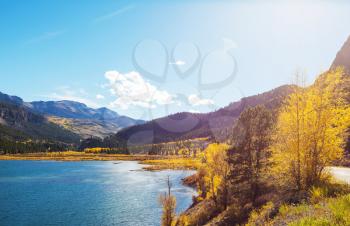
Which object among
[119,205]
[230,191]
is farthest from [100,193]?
[230,191]

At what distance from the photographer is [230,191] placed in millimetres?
49250

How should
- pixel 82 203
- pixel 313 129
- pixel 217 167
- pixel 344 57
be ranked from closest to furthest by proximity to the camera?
1. pixel 313 129
2. pixel 217 167
3. pixel 82 203
4. pixel 344 57

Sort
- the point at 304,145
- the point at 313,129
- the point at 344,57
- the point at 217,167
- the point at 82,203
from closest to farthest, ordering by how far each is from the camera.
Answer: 1. the point at 313,129
2. the point at 304,145
3. the point at 217,167
4. the point at 82,203
5. the point at 344,57

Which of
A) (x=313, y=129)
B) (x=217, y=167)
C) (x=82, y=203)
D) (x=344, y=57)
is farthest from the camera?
(x=344, y=57)

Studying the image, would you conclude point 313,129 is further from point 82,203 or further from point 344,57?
point 344,57

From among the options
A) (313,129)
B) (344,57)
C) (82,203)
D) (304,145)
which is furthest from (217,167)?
(344,57)

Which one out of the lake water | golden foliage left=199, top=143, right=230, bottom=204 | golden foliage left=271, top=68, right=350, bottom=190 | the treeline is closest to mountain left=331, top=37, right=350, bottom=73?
the lake water

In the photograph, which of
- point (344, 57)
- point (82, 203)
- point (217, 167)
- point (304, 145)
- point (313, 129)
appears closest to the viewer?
point (313, 129)

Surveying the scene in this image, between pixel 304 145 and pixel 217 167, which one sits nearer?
pixel 304 145

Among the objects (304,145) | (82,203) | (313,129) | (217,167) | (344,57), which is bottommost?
(82,203)

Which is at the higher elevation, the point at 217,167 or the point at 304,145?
the point at 304,145

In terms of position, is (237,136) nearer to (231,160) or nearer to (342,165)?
(231,160)

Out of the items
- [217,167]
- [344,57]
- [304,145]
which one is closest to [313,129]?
[304,145]

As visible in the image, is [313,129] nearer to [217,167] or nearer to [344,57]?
[217,167]
